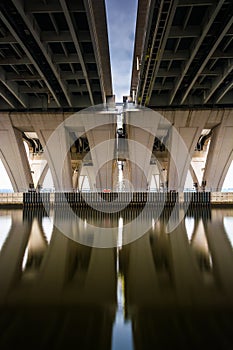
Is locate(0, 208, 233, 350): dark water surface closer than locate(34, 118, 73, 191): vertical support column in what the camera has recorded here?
Yes

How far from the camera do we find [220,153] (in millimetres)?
25859

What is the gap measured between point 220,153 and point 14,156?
65.9 ft

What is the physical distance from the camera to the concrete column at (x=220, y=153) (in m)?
24.0

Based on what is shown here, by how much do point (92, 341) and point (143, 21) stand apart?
14696mm

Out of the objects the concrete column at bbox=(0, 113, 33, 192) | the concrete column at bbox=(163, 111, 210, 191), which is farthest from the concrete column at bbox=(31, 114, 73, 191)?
the concrete column at bbox=(163, 111, 210, 191)


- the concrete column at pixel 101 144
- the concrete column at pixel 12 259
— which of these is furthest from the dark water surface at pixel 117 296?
the concrete column at pixel 101 144

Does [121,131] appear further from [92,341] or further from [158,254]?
[92,341]

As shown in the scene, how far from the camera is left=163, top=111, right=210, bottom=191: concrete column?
2292 centimetres

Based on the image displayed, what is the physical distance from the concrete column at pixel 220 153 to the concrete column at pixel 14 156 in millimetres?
18374

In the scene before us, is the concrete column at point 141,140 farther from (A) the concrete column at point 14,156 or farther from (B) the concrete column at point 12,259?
(B) the concrete column at point 12,259

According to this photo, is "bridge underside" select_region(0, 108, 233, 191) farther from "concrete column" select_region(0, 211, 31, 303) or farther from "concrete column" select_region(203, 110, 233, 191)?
"concrete column" select_region(0, 211, 31, 303)

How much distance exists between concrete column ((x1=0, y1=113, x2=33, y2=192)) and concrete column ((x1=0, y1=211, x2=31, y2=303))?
16042mm

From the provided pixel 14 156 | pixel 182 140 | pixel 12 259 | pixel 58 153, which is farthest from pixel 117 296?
pixel 14 156

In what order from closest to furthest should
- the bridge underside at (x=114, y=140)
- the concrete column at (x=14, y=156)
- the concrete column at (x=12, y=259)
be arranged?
the concrete column at (x=12, y=259)
the bridge underside at (x=114, y=140)
the concrete column at (x=14, y=156)
